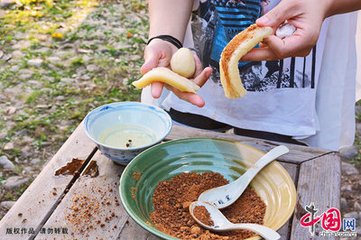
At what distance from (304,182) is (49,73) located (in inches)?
90.9

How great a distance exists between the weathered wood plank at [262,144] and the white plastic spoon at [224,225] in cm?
33

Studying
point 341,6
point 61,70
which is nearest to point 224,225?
point 341,6

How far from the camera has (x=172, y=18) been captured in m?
1.56

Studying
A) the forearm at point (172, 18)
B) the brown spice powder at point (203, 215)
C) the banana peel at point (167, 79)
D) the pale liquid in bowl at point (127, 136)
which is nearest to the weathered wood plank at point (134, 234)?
the brown spice powder at point (203, 215)

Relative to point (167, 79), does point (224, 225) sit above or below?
below

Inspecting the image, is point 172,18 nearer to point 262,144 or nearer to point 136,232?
point 262,144

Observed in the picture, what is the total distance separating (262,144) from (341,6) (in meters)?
0.43

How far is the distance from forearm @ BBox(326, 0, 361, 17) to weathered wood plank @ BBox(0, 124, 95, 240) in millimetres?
733

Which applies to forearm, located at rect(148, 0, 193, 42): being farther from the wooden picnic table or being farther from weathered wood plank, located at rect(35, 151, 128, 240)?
weathered wood plank, located at rect(35, 151, 128, 240)

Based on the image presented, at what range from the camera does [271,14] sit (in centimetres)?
126

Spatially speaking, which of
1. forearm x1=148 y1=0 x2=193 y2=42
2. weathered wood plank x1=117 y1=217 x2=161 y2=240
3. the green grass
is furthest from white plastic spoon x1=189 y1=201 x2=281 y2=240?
the green grass

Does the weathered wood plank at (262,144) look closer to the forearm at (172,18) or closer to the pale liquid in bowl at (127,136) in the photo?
the pale liquid in bowl at (127,136)

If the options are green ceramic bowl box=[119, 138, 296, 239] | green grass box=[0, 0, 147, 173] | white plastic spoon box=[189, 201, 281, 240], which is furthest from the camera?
green grass box=[0, 0, 147, 173]

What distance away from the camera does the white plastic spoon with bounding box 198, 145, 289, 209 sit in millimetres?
1226
